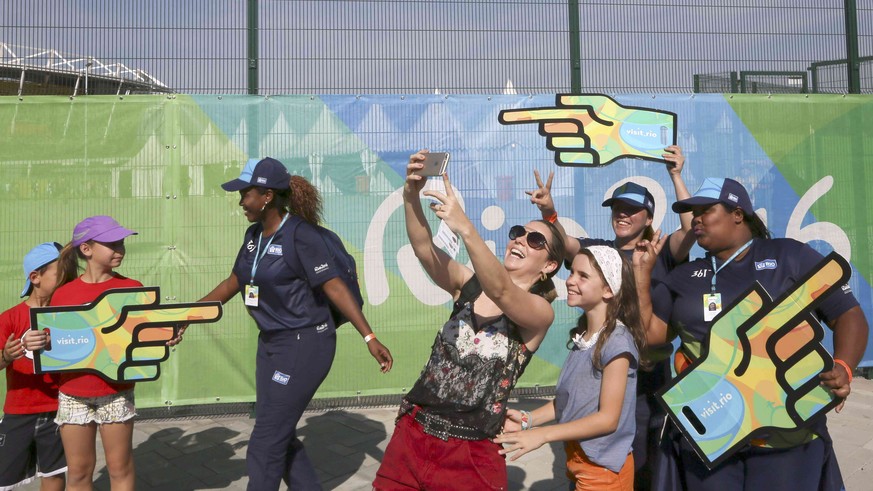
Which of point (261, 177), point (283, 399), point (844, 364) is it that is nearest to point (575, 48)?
point (261, 177)

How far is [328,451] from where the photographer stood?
16.0 ft

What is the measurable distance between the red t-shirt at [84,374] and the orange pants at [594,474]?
214cm

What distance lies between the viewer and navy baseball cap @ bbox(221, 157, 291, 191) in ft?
11.7

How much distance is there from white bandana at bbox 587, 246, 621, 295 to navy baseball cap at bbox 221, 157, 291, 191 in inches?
70.5

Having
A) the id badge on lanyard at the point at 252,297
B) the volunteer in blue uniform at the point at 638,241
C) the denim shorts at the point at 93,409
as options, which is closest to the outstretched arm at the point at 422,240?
the volunteer in blue uniform at the point at 638,241

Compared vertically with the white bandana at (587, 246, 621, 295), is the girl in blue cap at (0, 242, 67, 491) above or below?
below

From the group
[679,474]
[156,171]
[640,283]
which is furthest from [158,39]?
[679,474]

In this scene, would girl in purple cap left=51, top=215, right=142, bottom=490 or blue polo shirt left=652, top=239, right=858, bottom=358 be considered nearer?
blue polo shirt left=652, top=239, right=858, bottom=358

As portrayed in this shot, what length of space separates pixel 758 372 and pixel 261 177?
8.15ft

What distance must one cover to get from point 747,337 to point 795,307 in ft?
0.58

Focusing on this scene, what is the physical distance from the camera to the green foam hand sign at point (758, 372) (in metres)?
2.23

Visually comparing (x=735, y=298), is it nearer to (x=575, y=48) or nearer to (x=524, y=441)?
(x=524, y=441)

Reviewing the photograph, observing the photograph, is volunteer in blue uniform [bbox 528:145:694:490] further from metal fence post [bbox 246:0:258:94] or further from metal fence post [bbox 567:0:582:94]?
metal fence post [bbox 246:0:258:94]

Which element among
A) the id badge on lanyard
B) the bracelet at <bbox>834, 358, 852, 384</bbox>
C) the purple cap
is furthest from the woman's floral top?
the purple cap
